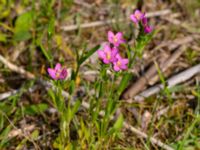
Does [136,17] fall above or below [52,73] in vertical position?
above

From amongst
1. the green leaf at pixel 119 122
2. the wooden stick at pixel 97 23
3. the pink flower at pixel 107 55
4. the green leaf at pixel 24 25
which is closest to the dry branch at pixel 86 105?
the green leaf at pixel 119 122

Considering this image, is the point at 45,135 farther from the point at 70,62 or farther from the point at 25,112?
the point at 70,62

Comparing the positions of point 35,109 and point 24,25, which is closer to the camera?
point 35,109

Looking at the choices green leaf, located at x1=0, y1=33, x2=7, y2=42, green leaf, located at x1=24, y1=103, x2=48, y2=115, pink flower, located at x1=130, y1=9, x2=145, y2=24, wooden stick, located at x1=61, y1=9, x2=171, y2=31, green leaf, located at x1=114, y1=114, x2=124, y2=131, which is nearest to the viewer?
pink flower, located at x1=130, y1=9, x2=145, y2=24

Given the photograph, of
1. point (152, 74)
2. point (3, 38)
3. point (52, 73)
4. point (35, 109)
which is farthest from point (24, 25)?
point (52, 73)

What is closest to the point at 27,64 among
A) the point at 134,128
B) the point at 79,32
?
the point at 79,32

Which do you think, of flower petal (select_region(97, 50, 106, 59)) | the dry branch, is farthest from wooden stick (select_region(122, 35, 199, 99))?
flower petal (select_region(97, 50, 106, 59))

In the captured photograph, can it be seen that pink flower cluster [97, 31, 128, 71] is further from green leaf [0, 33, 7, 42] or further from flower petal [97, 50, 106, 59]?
green leaf [0, 33, 7, 42]

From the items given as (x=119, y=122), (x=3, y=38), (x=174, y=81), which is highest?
(x=3, y=38)

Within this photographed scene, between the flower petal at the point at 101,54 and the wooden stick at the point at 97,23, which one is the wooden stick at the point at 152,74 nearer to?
the wooden stick at the point at 97,23

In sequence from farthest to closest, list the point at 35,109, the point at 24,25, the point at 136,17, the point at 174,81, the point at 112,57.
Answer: the point at 24,25, the point at 174,81, the point at 35,109, the point at 136,17, the point at 112,57

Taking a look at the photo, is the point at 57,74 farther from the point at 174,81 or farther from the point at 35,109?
the point at 174,81
